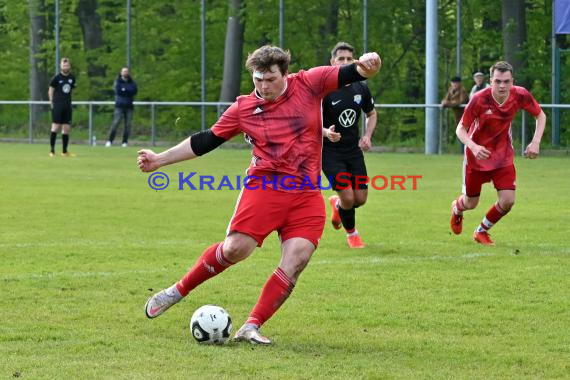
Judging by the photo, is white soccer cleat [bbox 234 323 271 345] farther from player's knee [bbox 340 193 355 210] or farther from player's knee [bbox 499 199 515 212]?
player's knee [bbox 499 199 515 212]

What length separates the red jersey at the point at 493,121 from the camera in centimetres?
1141

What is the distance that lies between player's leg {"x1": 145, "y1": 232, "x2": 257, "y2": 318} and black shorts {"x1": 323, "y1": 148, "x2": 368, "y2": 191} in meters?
4.26

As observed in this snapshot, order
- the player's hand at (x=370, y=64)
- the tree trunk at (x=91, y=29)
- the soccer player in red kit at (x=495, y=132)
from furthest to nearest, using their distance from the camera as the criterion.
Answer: the tree trunk at (x=91, y=29) < the soccer player in red kit at (x=495, y=132) < the player's hand at (x=370, y=64)

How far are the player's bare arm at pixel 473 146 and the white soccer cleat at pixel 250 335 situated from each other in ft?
13.6

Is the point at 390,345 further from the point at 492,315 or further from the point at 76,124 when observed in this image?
the point at 76,124

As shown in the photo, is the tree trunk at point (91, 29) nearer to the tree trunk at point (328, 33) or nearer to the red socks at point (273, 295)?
the tree trunk at point (328, 33)

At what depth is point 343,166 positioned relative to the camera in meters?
11.5

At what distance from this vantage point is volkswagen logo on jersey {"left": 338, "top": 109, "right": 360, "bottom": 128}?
11234mm

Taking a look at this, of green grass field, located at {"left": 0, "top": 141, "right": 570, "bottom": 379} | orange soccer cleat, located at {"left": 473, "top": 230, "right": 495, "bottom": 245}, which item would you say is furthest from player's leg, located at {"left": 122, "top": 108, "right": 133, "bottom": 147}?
orange soccer cleat, located at {"left": 473, "top": 230, "right": 495, "bottom": 245}

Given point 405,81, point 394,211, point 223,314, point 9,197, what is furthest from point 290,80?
point 405,81

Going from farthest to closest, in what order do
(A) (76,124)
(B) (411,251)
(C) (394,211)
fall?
(A) (76,124) < (C) (394,211) < (B) (411,251)

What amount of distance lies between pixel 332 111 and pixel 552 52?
61.5 feet

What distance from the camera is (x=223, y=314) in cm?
693

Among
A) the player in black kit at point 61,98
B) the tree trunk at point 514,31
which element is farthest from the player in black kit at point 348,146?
the tree trunk at point 514,31
